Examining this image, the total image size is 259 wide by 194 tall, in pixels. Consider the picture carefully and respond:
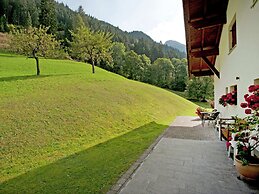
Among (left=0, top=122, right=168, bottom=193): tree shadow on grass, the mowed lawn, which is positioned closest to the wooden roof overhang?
the mowed lawn

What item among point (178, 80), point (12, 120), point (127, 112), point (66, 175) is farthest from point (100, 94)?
point (178, 80)

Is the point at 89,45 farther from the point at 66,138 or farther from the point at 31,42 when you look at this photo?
the point at 66,138

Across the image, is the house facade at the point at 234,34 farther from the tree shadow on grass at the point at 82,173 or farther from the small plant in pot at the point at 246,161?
the tree shadow on grass at the point at 82,173

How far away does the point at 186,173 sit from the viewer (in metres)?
4.80

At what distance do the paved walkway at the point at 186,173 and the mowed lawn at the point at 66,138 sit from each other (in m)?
0.59

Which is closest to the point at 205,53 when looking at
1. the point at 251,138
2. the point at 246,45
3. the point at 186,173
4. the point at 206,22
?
the point at 206,22

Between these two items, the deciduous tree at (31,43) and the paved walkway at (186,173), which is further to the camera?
the deciduous tree at (31,43)

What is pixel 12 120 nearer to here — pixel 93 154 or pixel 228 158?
pixel 93 154

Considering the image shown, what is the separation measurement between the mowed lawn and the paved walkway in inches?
23.3

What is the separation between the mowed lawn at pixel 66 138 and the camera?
15.8 ft

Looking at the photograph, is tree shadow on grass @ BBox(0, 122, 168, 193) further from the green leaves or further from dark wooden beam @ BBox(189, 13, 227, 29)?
the green leaves

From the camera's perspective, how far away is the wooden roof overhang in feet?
21.7

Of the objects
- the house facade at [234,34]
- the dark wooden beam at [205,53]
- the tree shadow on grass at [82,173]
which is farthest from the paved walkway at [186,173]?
the dark wooden beam at [205,53]

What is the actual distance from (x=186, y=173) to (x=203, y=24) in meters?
5.33
